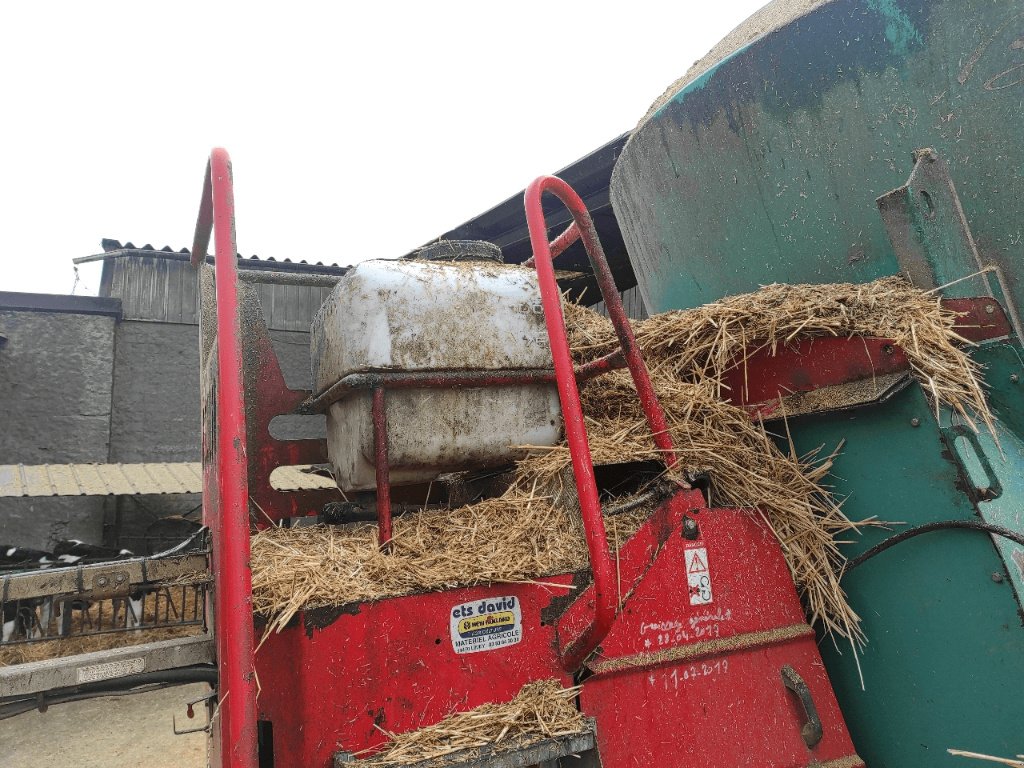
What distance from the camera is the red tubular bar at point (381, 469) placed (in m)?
1.79

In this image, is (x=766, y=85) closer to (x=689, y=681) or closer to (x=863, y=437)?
(x=863, y=437)

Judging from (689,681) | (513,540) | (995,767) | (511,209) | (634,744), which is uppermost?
(511,209)

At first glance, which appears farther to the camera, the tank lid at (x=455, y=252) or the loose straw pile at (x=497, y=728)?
the tank lid at (x=455, y=252)

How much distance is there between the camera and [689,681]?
1856 mm

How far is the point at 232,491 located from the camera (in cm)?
131

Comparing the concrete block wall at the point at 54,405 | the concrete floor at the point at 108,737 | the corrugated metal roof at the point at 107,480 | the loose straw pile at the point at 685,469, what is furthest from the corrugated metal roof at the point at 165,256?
the loose straw pile at the point at 685,469

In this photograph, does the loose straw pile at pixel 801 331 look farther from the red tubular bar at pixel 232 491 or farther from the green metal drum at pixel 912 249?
the red tubular bar at pixel 232 491

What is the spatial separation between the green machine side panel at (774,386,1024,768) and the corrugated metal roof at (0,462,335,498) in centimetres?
665

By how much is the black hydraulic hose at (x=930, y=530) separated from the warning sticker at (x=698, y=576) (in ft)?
1.64

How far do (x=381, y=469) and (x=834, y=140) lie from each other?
6.44 feet

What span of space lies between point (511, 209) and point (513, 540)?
731 centimetres

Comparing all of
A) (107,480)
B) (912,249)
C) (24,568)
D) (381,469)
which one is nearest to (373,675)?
(381,469)

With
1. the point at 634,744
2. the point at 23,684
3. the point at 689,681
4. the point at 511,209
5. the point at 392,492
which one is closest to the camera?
the point at 23,684

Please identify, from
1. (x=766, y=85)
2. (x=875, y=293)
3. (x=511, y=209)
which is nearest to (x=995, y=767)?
(x=875, y=293)
